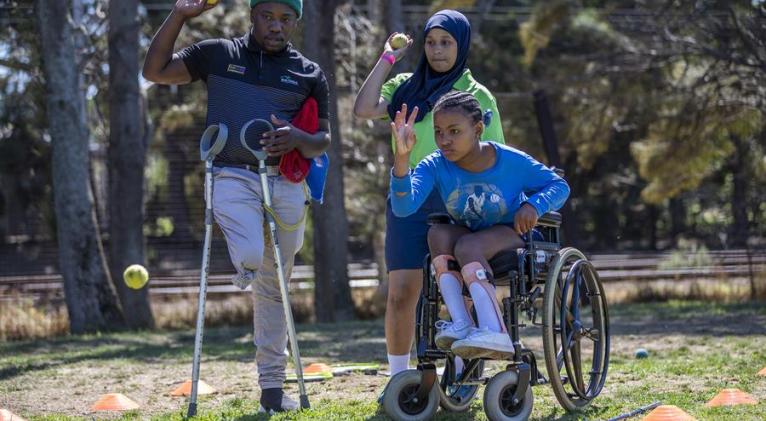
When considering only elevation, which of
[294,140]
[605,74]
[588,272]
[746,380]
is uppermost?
[605,74]

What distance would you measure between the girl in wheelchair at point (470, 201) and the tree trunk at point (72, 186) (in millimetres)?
7740

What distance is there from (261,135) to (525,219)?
1207 millimetres

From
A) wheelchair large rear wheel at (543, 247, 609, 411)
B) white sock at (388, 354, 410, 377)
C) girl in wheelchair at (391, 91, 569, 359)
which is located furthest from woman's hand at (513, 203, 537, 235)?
white sock at (388, 354, 410, 377)

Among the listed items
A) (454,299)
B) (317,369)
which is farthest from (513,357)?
(317,369)

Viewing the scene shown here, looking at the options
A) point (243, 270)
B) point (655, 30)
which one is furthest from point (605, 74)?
point (243, 270)

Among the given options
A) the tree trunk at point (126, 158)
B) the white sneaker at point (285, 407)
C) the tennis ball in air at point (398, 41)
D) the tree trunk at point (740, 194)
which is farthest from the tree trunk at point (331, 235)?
the tree trunk at point (740, 194)

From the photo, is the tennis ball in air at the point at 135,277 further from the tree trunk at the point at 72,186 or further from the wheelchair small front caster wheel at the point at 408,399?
the wheelchair small front caster wheel at the point at 408,399

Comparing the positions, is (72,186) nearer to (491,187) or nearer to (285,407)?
(285,407)

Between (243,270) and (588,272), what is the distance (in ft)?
4.91

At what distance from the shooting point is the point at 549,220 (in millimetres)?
4719

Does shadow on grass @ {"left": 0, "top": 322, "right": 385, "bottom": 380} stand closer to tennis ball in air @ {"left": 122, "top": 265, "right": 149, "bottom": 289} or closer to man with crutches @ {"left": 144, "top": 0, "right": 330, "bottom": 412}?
tennis ball in air @ {"left": 122, "top": 265, "right": 149, "bottom": 289}

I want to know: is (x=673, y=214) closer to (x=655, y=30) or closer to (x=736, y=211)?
(x=736, y=211)

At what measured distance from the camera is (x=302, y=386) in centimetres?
484

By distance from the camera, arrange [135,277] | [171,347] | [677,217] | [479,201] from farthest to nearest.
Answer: [677,217], [171,347], [135,277], [479,201]
